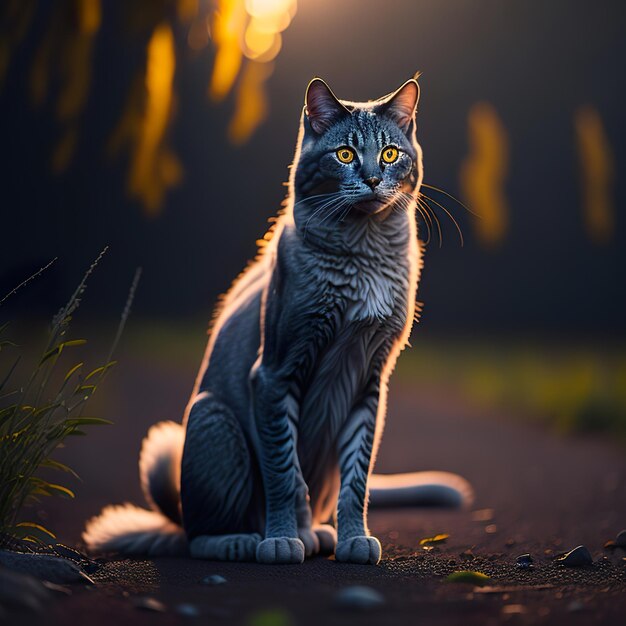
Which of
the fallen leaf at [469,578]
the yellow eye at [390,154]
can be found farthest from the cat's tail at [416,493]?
the yellow eye at [390,154]

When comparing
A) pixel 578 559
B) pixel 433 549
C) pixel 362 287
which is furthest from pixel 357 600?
pixel 433 549

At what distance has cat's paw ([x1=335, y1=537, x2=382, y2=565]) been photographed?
10.1 feet

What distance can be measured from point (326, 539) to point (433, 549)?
59 centimetres

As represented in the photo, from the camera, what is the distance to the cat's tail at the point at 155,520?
139 inches

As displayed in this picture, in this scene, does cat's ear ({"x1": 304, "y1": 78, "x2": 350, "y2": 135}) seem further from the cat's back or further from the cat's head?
the cat's back

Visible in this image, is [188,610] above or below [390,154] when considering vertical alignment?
below

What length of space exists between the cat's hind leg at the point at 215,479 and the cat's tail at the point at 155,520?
0.27 metres

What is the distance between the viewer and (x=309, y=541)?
10.6 ft

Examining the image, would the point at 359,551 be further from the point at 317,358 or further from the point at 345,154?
the point at 345,154

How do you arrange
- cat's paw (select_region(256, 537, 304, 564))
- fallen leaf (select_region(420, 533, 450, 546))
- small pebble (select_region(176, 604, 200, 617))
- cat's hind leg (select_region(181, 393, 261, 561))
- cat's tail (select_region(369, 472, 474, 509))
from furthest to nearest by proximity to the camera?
cat's tail (select_region(369, 472, 474, 509))
fallen leaf (select_region(420, 533, 450, 546))
cat's hind leg (select_region(181, 393, 261, 561))
cat's paw (select_region(256, 537, 304, 564))
small pebble (select_region(176, 604, 200, 617))

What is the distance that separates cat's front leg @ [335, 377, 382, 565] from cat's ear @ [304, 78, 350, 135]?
104cm

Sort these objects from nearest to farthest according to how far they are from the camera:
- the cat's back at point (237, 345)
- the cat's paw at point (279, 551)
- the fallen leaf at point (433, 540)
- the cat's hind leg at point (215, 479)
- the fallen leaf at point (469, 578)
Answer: the fallen leaf at point (469, 578)
the cat's paw at point (279, 551)
the cat's hind leg at point (215, 479)
the cat's back at point (237, 345)
the fallen leaf at point (433, 540)

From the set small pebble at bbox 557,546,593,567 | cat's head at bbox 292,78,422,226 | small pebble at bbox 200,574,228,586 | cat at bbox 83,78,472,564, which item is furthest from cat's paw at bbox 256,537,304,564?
cat's head at bbox 292,78,422,226

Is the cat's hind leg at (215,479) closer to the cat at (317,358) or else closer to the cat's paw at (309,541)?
the cat at (317,358)
